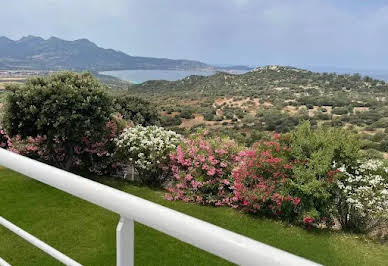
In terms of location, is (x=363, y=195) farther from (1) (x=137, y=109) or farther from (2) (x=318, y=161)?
(1) (x=137, y=109)

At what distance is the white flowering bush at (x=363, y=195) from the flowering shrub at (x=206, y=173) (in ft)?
7.29

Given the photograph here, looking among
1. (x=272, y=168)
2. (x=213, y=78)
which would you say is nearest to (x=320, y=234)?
(x=272, y=168)

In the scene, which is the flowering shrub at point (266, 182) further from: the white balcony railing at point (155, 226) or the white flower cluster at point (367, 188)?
the white balcony railing at point (155, 226)

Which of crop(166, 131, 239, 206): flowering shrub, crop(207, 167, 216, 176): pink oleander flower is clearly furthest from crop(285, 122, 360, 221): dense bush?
crop(207, 167, 216, 176): pink oleander flower

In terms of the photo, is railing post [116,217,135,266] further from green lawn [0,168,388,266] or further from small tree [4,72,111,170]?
small tree [4,72,111,170]

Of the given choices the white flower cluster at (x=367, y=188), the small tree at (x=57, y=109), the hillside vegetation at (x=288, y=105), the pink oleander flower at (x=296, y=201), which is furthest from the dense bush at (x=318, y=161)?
the hillside vegetation at (x=288, y=105)

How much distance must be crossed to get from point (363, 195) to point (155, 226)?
6.98 metres

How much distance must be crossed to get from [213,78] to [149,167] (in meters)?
75.8

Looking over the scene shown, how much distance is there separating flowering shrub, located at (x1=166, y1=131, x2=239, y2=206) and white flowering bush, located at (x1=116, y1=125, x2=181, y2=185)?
0.64 metres

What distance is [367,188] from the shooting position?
23.4ft

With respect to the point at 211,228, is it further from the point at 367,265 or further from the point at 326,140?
the point at 326,140

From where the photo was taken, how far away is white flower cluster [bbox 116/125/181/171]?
953 centimetres

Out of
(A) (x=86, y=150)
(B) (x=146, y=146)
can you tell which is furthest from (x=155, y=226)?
(A) (x=86, y=150)

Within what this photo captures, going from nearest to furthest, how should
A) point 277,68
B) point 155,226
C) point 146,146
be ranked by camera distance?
point 155,226, point 146,146, point 277,68
